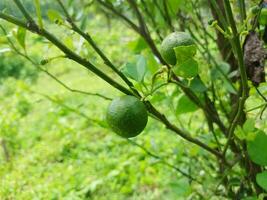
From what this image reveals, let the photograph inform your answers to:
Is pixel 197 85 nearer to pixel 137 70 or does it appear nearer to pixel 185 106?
pixel 185 106

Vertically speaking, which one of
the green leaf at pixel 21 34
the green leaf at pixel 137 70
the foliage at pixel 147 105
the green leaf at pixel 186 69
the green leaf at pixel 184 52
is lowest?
the foliage at pixel 147 105

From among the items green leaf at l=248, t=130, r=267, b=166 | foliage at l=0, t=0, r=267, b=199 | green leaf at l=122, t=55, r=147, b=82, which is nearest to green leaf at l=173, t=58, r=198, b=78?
foliage at l=0, t=0, r=267, b=199

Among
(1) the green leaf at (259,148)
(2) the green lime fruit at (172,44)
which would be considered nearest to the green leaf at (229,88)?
(1) the green leaf at (259,148)

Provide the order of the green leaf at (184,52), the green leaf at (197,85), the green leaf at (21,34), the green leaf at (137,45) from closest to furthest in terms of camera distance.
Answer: the green leaf at (184,52) → the green leaf at (21,34) → the green leaf at (197,85) → the green leaf at (137,45)

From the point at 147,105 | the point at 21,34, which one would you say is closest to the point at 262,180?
the point at 147,105

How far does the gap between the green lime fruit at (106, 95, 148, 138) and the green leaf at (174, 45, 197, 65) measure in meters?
0.07

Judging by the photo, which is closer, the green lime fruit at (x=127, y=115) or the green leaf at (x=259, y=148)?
the green lime fruit at (x=127, y=115)

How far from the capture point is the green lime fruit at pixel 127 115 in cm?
55

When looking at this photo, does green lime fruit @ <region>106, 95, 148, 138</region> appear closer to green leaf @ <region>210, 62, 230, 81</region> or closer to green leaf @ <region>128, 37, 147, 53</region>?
green leaf @ <region>210, 62, 230, 81</region>

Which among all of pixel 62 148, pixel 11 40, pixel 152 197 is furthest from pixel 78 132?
pixel 11 40

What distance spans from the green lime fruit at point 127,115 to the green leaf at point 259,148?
0.26 meters

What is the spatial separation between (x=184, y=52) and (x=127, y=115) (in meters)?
0.10

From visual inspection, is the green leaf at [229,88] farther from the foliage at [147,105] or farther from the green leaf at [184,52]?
the green leaf at [184,52]

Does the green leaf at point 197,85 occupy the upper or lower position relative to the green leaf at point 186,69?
lower
